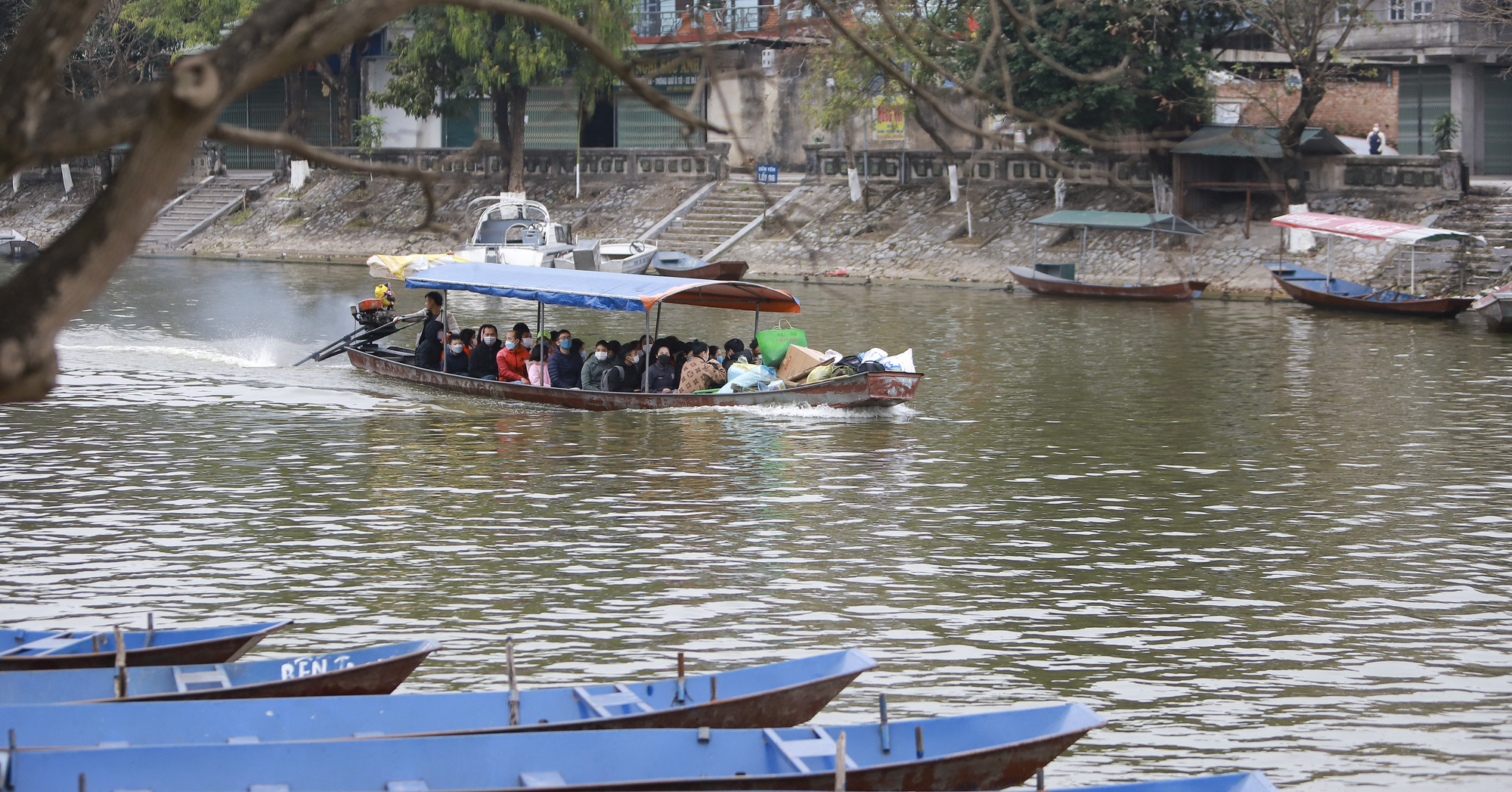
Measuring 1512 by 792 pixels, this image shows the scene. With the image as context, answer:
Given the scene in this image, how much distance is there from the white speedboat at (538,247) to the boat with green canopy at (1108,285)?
27.6ft

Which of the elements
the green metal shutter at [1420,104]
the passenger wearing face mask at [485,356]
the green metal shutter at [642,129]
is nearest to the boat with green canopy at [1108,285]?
the green metal shutter at [1420,104]

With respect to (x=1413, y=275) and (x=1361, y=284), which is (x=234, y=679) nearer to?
(x=1413, y=275)

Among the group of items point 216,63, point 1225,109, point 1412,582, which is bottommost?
point 1412,582

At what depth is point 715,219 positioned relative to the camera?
39.3m

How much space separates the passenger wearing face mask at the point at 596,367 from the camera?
18453 mm

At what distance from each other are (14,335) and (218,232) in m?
43.6

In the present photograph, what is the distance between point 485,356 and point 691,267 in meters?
14.3

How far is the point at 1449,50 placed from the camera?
3397 cm

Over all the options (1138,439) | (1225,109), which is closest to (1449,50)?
(1225,109)

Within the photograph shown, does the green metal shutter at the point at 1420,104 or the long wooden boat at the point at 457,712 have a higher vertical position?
the green metal shutter at the point at 1420,104

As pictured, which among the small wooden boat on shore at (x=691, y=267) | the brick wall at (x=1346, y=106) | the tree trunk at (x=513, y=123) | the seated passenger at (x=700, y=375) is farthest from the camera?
the tree trunk at (x=513, y=123)

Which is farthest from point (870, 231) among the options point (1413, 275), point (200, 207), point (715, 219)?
point (200, 207)

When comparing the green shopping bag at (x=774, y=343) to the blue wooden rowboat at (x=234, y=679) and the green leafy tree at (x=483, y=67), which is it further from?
the green leafy tree at (x=483, y=67)

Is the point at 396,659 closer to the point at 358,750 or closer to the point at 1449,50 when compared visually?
the point at 358,750
